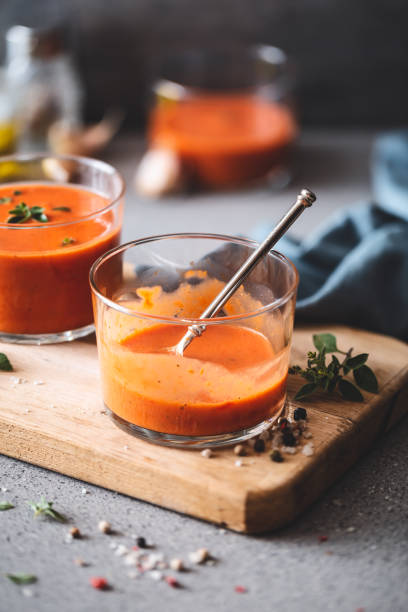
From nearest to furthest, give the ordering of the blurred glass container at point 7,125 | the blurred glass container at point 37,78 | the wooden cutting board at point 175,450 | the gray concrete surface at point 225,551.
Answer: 1. the gray concrete surface at point 225,551
2. the wooden cutting board at point 175,450
3. the blurred glass container at point 7,125
4. the blurred glass container at point 37,78

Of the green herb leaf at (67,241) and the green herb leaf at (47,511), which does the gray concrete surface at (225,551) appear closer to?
the green herb leaf at (47,511)

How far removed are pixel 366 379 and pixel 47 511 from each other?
520 millimetres

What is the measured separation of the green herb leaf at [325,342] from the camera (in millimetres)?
1350

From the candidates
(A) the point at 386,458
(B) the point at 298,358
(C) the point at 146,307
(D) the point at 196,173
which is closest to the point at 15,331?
(C) the point at 146,307

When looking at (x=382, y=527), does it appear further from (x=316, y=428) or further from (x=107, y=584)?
(x=107, y=584)

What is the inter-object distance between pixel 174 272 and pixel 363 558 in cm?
53

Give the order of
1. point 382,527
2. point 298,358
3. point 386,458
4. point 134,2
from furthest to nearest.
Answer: point 134,2 → point 298,358 → point 386,458 → point 382,527

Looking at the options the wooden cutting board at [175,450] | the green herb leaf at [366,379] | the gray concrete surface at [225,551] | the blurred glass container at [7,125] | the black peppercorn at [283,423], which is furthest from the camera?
the blurred glass container at [7,125]

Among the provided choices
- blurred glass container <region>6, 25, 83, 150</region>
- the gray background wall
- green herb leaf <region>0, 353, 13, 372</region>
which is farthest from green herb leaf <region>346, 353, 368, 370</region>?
the gray background wall

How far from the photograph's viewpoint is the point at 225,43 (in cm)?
260

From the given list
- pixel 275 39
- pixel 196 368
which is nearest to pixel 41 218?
pixel 196 368

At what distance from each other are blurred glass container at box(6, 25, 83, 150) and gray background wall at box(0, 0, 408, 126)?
10.5 inches

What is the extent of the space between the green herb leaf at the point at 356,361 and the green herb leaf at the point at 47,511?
0.49 meters

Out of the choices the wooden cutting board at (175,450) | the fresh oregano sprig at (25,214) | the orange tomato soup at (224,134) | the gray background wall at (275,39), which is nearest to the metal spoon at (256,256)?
the wooden cutting board at (175,450)
